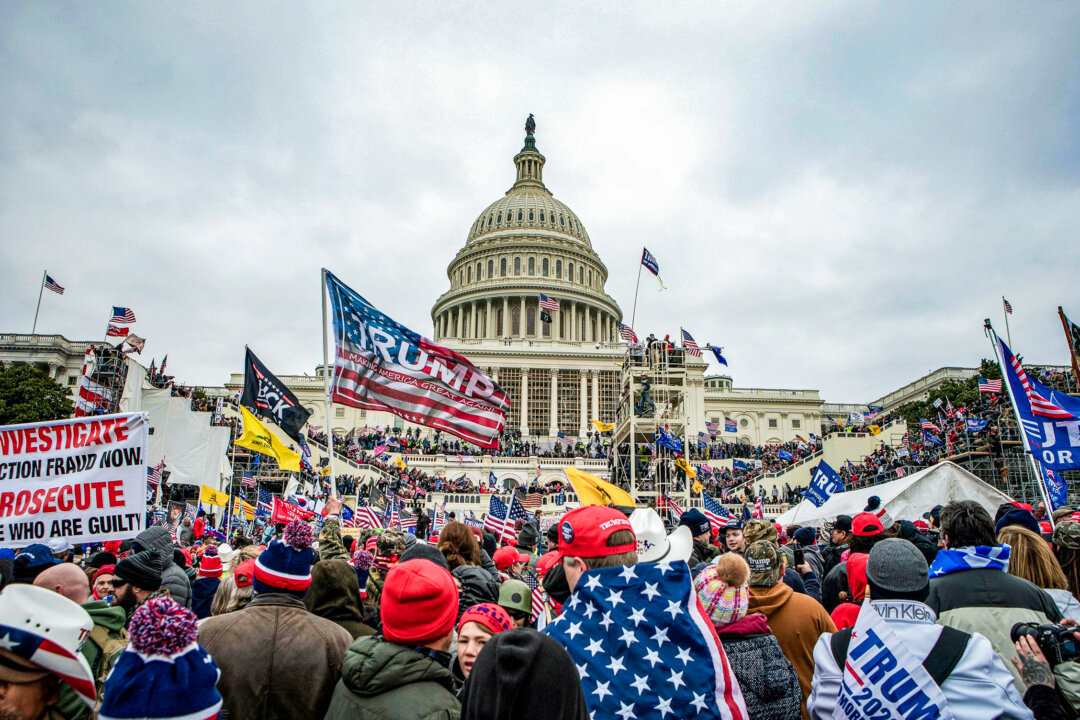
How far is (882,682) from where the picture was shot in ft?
9.69

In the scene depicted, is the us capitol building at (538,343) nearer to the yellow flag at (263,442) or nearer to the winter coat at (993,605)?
the yellow flag at (263,442)

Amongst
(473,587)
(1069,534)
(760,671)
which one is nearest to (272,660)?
(473,587)

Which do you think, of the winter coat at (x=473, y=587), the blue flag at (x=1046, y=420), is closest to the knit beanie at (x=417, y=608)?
the winter coat at (x=473, y=587)

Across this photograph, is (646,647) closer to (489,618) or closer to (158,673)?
(489,618)

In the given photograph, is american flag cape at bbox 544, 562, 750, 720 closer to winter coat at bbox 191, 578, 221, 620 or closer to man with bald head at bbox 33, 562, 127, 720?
man with bald head at bbox 33, 562, 127, 720

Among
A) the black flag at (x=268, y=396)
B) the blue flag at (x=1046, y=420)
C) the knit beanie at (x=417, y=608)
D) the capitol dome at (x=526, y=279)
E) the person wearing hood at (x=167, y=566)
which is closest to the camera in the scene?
the knit beanie at (x=417, y=608)

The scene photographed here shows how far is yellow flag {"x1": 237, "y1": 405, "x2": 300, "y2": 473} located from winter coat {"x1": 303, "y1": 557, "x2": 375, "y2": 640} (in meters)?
9.68

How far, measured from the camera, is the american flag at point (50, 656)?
2508mm

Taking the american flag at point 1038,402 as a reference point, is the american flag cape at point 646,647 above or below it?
below

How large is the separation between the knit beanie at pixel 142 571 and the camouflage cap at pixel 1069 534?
6.11 metres

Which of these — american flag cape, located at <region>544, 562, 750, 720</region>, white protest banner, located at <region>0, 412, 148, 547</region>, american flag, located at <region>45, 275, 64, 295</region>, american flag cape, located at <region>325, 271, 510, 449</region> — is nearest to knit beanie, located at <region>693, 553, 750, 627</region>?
american flag cape, located at <region>544, 562, 750, 720</region>

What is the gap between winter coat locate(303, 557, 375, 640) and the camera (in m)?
4.32

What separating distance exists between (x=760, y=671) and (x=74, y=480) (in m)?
5.61

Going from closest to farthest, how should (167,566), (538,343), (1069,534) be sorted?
(1069,534) → (167,566) → (538,343)
